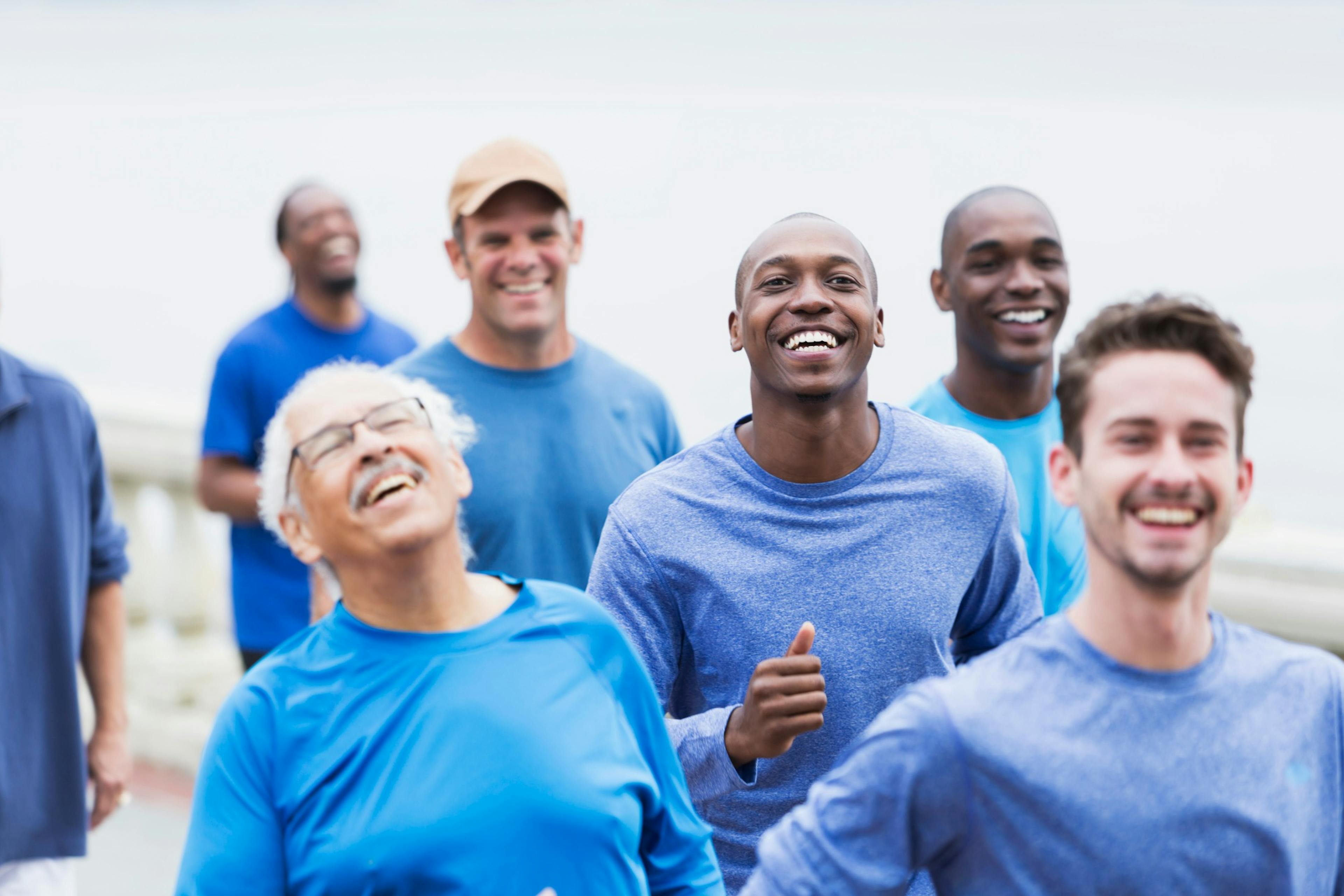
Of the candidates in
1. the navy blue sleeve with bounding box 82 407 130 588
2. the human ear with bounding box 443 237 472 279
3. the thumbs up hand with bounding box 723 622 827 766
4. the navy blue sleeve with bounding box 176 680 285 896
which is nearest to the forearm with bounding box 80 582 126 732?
the navy blue sleeve with bounding box 82 407 130 588

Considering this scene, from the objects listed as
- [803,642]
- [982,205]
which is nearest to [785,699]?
[803,642]

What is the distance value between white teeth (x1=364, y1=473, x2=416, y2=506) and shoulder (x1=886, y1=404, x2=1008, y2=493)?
0.83m

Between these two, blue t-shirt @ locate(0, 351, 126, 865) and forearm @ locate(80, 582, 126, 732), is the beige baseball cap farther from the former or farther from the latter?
forearm @ locate(80, 582, 126, 732)

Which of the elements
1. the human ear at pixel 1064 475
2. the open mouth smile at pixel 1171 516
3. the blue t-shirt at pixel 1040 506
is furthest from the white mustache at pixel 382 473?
the blue t-shirt at pixel 1040 506

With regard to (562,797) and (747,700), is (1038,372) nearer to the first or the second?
(747,700)

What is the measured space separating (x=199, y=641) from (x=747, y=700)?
13.2 feet

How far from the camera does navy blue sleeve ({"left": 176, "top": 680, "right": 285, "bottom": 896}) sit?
78.5 inches

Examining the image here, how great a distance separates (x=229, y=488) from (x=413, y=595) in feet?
7.41

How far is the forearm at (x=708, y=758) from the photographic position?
7.93 feet

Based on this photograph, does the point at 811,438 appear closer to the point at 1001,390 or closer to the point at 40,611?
the point at 1001,390

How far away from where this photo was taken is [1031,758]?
179 centimetres

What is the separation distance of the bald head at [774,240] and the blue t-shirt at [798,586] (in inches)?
11.1

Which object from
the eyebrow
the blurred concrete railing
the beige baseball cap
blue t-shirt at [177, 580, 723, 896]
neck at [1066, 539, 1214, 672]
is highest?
the beige baseball cap

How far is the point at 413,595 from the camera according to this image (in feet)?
7.27
